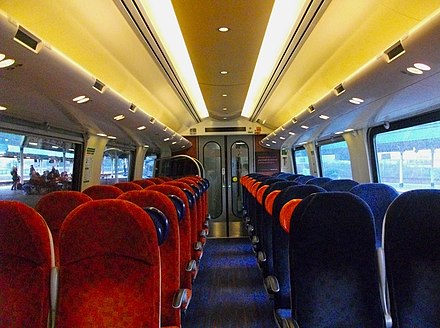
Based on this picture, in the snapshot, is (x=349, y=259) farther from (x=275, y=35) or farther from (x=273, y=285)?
(x=275, y=35)

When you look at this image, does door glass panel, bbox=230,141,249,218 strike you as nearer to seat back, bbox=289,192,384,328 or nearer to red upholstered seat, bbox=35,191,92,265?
red upholstered seat, bbox=35,191,92,265

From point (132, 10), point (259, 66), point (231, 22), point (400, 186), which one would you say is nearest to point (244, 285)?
point (400, 186)

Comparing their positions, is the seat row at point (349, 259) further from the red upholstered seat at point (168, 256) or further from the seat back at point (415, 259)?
the red upholstered seat at point (168, 256)

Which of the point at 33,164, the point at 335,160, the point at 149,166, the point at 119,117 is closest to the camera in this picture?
the point at 33,164

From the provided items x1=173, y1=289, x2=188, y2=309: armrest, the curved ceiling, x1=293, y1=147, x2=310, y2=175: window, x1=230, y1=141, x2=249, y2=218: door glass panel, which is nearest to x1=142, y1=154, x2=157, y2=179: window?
x1=230, y1=141, x2=249, y2=218: door glass panel

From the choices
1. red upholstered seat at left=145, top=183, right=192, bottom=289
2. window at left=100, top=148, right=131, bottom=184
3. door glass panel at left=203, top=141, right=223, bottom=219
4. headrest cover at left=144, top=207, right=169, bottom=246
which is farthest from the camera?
door glass panel at left=203, top=141, right=223, bottom=219

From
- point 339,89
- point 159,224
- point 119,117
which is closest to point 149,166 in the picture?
point 119,117

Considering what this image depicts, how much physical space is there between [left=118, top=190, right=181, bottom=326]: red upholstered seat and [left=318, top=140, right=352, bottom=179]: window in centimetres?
543

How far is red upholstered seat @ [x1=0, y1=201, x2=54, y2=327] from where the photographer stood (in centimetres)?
205

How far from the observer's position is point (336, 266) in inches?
94.2

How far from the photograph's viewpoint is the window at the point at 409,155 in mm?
4906

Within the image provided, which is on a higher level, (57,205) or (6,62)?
(6,62)

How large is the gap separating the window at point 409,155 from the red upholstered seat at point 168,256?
3555 mm

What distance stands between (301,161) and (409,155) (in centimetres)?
661
